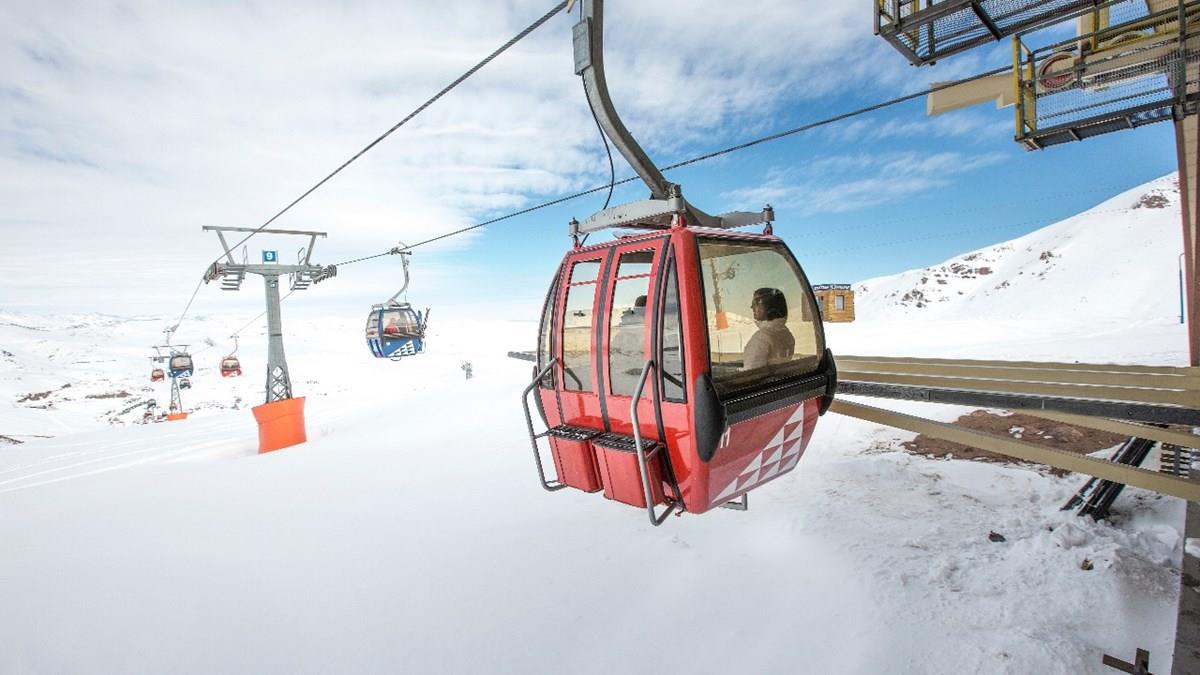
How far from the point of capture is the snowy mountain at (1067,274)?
29391mm

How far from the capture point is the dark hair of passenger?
3461 mm

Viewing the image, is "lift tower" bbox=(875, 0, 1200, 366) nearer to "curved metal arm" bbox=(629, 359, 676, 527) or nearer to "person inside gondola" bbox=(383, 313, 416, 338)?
"curved metal arm" bbox=(629, 359, 676, 527)

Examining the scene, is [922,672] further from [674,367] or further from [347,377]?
[347,377]

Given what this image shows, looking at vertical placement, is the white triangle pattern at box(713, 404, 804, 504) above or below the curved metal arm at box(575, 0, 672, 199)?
below

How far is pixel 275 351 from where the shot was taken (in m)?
14.7

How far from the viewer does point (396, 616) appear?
4.07 meters

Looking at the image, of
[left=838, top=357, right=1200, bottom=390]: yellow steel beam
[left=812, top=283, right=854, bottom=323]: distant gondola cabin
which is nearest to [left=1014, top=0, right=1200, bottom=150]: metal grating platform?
[left=838, top=357, right=1200, bottom=390]: yellow steel beam

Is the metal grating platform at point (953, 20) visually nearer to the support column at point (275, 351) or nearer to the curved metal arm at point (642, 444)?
the curved metal arm at point (642, 444)

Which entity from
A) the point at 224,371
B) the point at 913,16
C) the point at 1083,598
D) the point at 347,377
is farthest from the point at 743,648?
the point at 347,377

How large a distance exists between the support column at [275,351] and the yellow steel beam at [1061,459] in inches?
612

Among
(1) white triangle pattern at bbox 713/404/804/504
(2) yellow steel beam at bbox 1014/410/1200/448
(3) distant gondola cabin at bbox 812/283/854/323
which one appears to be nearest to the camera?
(1) white triangle pattern at bbox 713/404/804/504

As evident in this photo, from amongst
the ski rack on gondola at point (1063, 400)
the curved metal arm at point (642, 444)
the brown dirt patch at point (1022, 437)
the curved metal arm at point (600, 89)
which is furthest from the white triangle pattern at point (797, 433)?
Answer: the brown dirt patch at point (1022, 437)

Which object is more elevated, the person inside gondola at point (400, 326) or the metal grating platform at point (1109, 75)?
the metal grating platform at point (1109, 75)

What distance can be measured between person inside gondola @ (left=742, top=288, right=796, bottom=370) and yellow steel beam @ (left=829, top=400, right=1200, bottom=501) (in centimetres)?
134
